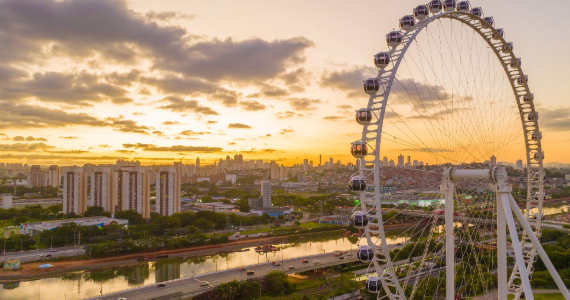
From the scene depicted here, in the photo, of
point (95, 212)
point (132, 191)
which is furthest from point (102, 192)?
point (132, 191)

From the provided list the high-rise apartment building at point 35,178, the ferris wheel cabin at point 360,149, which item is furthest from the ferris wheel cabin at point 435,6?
the high-rise apartment building at point 35,178

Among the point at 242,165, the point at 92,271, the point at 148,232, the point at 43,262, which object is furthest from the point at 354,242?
the point at 242,165

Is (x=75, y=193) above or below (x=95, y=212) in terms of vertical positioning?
above

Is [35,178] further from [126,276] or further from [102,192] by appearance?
[126,276]

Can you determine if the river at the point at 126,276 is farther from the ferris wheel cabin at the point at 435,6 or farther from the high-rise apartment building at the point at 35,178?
the high-rise apartment building at the point at 35,178

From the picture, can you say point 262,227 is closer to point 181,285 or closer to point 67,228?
point 67,228

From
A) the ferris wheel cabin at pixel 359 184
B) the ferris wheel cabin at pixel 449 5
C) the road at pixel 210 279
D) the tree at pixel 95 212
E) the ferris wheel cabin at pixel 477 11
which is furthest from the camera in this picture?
the tree at pixel 95 212
